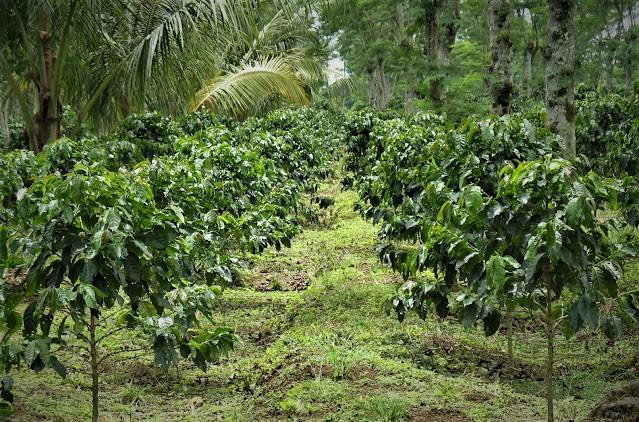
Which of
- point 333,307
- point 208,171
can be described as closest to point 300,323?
point 333,307

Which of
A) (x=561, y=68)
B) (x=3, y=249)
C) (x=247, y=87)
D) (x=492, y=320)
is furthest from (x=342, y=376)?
(x=247, y=87)

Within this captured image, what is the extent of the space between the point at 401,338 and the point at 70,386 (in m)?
2.61

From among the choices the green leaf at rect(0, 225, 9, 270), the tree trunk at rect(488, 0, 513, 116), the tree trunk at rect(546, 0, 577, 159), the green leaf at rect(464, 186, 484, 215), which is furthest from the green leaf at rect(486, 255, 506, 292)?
the tree trunk at rect(488, 0, 513, 116)

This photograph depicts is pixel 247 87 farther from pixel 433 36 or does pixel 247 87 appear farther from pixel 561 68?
pixel 561 68

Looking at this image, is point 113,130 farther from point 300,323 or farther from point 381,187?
point 300,323

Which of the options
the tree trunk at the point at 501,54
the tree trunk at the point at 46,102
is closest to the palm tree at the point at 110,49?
the tree trunk at the point at 46,102

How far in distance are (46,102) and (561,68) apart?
5.81 metres

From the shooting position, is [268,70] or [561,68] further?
[268,70]

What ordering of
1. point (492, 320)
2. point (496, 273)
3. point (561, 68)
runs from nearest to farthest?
point (496, 273) → point (492, 320) → point (561, 68)

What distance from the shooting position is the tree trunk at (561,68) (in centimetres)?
731

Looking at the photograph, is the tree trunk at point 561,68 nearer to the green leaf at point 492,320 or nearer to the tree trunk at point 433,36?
the green leaf at point 492,320

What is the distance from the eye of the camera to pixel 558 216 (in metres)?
3.15

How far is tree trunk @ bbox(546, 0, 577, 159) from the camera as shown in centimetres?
731

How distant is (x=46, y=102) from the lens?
26.5 ft
